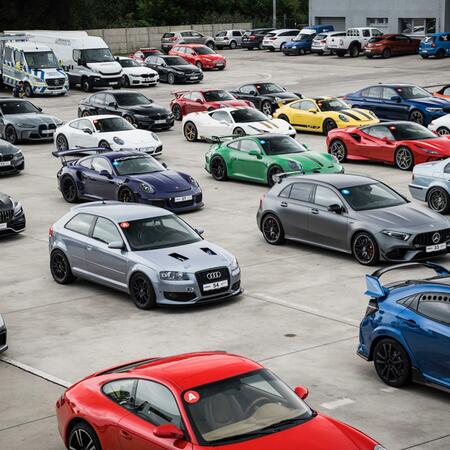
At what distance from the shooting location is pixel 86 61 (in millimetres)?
49188

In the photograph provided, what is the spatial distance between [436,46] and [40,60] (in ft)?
77.0

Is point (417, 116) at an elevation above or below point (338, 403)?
above

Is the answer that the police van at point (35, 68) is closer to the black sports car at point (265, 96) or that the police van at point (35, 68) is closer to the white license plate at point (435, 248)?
the black sports car at point (265, 96)

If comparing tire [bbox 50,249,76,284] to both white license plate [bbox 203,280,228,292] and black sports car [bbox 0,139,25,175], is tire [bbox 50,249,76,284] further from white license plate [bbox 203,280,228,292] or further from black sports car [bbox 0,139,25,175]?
black sports car [bbox 0,139,25,175]

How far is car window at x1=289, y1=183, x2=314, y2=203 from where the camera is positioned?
19016 mm

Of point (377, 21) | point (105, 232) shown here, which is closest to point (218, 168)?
point (105, 232)

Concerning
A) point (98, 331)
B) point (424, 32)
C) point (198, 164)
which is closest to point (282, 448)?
point (98, 331)

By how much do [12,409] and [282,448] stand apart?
4.44 meters

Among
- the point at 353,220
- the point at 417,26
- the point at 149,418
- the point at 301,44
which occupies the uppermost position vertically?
the point at 417,26

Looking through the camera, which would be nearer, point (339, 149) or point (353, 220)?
point (353, 220)

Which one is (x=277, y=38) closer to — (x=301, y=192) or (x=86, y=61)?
(x=86, y=61)

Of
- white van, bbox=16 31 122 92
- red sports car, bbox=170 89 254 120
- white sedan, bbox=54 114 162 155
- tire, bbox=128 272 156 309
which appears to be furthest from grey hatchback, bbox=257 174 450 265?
white van, bbox=16 31 122 92

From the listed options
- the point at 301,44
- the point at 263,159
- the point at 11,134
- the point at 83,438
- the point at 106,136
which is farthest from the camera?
the point at 301,44

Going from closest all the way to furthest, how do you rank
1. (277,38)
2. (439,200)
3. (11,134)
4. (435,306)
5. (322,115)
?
(435,306) < (439,200) < (322,115) < (11,134) < (277,38)
